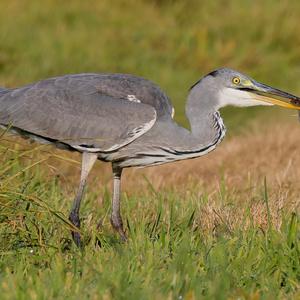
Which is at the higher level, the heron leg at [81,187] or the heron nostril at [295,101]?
the heron nostril at [295,101]

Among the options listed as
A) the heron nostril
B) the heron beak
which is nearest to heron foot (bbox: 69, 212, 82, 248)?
the heron beak

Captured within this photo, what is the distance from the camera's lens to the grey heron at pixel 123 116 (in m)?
6.93

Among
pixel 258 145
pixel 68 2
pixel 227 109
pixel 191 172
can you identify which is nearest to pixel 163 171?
pixel 191 172

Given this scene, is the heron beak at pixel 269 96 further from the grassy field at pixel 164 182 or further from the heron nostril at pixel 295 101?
the grassy field at pixel 164 182

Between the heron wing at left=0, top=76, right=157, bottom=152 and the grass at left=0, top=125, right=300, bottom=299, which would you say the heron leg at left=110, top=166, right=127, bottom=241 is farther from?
the heron wing at left=0, top=76, right=157, bottom=152

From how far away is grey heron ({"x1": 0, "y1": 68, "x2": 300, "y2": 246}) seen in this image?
6926 mm

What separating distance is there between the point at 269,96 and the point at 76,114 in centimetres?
133

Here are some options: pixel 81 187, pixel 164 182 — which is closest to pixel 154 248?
pixel 81 187

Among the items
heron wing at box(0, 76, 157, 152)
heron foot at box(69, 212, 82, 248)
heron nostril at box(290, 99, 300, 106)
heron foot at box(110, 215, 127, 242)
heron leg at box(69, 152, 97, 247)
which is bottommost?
heron foot at box(110, 215, 127, 242)

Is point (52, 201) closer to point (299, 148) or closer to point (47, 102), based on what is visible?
point (47, 102)

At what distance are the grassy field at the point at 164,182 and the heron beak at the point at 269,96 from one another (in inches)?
21.7

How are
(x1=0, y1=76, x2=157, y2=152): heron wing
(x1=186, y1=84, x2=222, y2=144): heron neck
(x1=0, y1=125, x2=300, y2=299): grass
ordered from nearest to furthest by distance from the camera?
(x1=0, y1=125, x2=300, y2=299): grass
(x1=0, y1=76, x2=157, y2=152): heron wing
(x1=186, y1=84, x2=222, y2=144): heron neck

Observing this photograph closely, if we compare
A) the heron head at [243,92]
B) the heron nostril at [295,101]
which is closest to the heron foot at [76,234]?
the heron head at [243,92]

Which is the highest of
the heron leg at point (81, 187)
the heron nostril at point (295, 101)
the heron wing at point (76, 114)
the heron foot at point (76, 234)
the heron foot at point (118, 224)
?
the heron nostril at point (295, 101)
